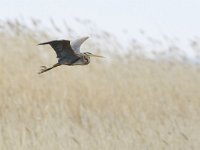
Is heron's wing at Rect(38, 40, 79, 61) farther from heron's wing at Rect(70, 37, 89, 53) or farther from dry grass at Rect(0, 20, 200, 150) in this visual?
dry grass at Rect(0, 20, 200, 150)

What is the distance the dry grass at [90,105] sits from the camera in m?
3.29

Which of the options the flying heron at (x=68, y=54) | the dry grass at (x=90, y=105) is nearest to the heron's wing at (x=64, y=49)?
the flying heron at (x=68, y=54)

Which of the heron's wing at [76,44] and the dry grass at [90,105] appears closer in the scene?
the heron's wing at [76,44]

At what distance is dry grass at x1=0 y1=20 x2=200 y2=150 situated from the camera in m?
3.29

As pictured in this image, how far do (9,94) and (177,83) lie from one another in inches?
67.9

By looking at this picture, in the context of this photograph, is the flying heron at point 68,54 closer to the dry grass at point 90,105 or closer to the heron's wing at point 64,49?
the heron's wing at point 64,49

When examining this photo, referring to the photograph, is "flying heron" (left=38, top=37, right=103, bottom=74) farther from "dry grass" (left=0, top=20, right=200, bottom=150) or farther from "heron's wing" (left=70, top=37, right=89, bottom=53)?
"dry grass" (left=0, top=20, right=200, bottom=150)

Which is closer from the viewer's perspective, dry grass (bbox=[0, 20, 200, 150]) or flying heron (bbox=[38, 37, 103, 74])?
flying heron (bbox=[38, 37, 103, 74])

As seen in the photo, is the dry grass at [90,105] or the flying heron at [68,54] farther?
the dry grass at [90,105]

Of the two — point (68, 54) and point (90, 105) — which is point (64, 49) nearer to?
point (68, 54)

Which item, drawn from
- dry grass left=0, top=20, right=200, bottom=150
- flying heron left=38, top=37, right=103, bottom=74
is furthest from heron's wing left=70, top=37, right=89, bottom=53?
dry grass left=0, top=20, right=200, bottom=150

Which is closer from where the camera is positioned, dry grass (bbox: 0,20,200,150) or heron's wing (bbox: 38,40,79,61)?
heron's wing (bbox: 38,40,79,61)

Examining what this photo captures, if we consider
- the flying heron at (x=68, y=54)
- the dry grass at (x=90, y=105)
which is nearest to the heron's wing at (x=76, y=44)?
the flying heron at (x=68, y=54)

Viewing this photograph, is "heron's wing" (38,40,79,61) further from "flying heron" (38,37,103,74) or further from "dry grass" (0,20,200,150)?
"dry grass" (0,20,200,150)
